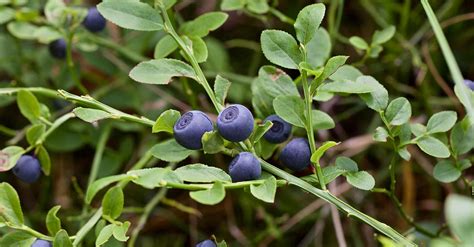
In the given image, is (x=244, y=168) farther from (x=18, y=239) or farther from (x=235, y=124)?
(x=18, y=239)

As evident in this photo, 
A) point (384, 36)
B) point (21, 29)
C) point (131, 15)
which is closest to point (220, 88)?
point (131, 15)

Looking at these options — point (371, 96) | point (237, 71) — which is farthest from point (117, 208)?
point (237, 71)

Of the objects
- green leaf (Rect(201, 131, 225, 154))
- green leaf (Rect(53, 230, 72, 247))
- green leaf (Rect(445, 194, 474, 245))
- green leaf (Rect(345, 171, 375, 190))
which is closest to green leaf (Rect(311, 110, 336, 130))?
green leaf (Rect(345, 171, 375, 190))

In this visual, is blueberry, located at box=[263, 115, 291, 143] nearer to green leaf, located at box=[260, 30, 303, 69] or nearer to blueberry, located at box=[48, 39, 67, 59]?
green leaf, located at box=[260, 30, 303, 69]

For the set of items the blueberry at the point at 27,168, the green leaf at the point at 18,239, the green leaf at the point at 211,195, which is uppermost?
the green leaf at the point at 211,195

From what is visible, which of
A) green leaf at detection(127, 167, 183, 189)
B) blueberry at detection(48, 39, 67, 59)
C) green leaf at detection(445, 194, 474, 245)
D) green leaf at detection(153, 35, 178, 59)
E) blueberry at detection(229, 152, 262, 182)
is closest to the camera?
green leaf at detection(445, 194, 474, 245)

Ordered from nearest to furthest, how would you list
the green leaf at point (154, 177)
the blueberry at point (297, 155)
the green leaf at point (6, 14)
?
the green leaf at point (154, 177), the blueberry at point (297, 155), the green leaf at point (6, 14)

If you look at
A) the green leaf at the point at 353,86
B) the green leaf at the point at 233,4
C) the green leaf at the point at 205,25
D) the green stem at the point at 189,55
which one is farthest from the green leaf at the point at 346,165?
the green leaf at the point at 233,4

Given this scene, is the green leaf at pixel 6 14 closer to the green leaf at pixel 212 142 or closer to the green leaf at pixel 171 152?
the green leaf at pixel 171 152
